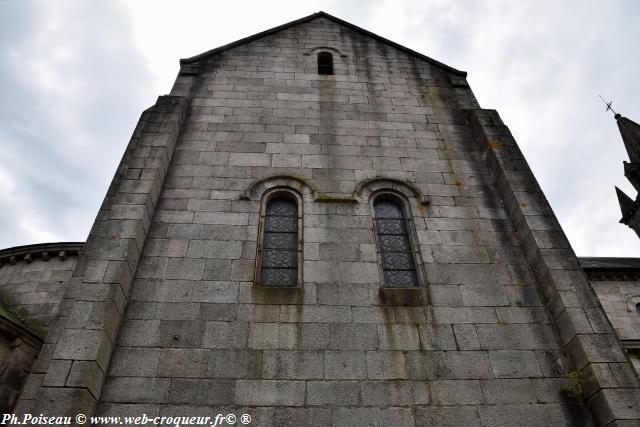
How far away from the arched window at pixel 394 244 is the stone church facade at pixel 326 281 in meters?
0.04

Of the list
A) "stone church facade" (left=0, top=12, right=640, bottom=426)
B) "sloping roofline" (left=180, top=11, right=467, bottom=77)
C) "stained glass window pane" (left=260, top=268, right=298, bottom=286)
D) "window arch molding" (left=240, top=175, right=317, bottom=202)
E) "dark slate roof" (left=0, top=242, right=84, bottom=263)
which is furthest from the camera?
"dark slate roof" (left=0, top=242, right=84, bottom=263)

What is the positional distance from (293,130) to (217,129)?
1.71m

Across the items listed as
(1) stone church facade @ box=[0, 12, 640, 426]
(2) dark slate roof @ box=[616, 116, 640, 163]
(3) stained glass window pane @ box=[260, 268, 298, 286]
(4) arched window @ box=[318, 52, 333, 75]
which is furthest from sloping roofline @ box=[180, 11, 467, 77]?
(2) dark slate roof @ box=[616, 116, 640, 163]

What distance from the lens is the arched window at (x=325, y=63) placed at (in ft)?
36.3

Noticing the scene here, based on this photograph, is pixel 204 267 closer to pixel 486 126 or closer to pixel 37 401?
pixel 37 401

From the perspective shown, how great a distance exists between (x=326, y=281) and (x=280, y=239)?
129cm

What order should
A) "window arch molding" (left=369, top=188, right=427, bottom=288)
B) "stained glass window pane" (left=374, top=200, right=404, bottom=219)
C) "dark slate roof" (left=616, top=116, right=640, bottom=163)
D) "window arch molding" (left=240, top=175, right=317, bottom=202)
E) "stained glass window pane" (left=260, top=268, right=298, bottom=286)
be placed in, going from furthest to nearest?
"dark slate roof" (left=616, top=116, right=640, bottom=163) → "stained glass window pane" (left=374, top=200, right=404, bottom=219) → "window arch molding" (left=240, top=175, right=317, bottom=202) → "window arch molding" (left=369, top=188, right=427, bottom=288) → "stained glass window pane" (left=260, top=268, right=298, bottom=286)

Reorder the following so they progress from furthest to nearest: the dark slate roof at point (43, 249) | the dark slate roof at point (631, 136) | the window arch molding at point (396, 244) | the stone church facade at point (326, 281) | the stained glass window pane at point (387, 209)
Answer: the dark slate roof at point (631, 136), the dark slate roof at point (43, 249), the stained glass window pane at point (387, 209), the window arch molding at point (396, 244), the stone church facade at point (326, 281)

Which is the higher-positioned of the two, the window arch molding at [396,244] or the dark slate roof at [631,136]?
the dark slate roof at [631,136]

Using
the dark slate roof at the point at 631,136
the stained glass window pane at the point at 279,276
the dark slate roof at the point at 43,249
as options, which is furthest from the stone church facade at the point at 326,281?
the dark slate roof at the point at 631,136

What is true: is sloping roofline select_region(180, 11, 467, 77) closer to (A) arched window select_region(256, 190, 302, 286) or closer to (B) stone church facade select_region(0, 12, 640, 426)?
(B) stone church facade select_region(0, 12, 640, 426)

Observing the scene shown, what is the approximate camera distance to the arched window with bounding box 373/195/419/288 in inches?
266

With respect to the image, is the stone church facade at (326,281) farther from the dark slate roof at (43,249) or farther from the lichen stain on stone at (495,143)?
the dark slate roof at (43,249)

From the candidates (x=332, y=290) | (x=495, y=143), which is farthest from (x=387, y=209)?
(x=495, y=143)
